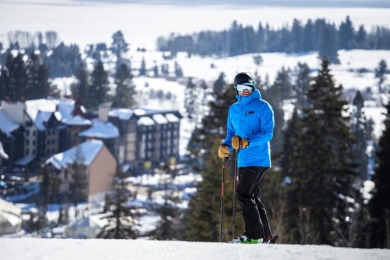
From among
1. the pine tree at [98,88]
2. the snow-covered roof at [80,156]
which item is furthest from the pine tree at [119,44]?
the snow-covered roof at [80,156]

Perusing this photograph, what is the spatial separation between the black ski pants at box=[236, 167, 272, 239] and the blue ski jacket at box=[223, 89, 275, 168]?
5 centimetres

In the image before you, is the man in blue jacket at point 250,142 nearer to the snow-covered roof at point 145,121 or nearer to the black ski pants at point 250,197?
the black ski pants at point 250,197

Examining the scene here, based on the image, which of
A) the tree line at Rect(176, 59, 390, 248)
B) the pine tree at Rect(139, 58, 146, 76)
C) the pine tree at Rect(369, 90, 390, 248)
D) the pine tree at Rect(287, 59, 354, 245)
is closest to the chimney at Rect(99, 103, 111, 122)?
the pine tree at Rect(139, 58, 146, 76)

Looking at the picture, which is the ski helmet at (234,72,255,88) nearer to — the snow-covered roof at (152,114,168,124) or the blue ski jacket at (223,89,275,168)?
the blue ski jacket at (223,89,275,168)

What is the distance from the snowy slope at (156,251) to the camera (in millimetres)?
4008

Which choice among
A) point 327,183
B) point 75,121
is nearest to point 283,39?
point 75,121

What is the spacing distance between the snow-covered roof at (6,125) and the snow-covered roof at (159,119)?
41.6 ft

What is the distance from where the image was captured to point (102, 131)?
6362 centimetres

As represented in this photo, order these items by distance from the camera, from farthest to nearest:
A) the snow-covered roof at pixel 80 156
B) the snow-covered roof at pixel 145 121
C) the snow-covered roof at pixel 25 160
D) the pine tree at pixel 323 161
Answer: the snow-covered roof at pixel 145 121
the snow-covered roof at pixel 25 160
the snow-covered roof at pixel 80 156
the pine tree at pixel 323 161

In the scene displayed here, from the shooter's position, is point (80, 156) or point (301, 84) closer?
point (80, 156)

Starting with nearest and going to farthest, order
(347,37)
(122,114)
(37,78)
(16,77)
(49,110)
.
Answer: (49,110) < (122,114) < (16,77) < (37,78) < (347,37)

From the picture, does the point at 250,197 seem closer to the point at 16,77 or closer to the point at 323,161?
the point at 323,161

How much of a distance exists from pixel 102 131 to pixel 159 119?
696 centimetres

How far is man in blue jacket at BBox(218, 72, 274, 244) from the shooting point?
16.2ft
